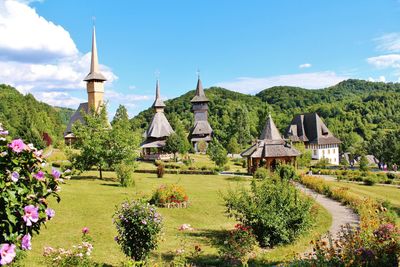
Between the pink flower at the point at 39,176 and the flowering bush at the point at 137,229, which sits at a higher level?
the pink flower at the point at 39,176

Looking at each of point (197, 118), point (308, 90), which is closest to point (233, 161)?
point (197, 118)

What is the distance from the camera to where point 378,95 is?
106 m

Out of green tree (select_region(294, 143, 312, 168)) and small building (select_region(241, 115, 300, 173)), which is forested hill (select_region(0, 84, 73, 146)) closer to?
small building (select_region(241, 115, 300, 173))

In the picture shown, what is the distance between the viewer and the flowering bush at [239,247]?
348 inches

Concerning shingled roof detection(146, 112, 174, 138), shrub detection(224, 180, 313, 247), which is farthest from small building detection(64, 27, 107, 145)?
shrub detection(224, 180, 313, 247)

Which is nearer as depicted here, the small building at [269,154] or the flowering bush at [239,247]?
the flowering bush at [239,247]

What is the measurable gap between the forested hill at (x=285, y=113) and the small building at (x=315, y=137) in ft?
19.1

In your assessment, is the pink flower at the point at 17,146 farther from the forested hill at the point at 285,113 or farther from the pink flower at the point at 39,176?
the forested hill at the point at 285,113

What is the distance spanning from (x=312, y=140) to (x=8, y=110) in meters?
54.6

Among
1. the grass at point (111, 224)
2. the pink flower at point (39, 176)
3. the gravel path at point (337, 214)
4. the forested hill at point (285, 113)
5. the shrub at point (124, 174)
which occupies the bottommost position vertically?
the gravel path at point (337, 214)

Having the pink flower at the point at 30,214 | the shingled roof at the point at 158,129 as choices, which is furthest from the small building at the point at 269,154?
the pink flower at the point at 30,214

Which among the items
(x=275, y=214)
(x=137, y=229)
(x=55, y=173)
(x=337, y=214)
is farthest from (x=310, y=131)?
(x=55, y=173)

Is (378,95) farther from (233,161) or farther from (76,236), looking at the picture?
(76,236)

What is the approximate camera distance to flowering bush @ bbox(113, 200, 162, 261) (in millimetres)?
8211
